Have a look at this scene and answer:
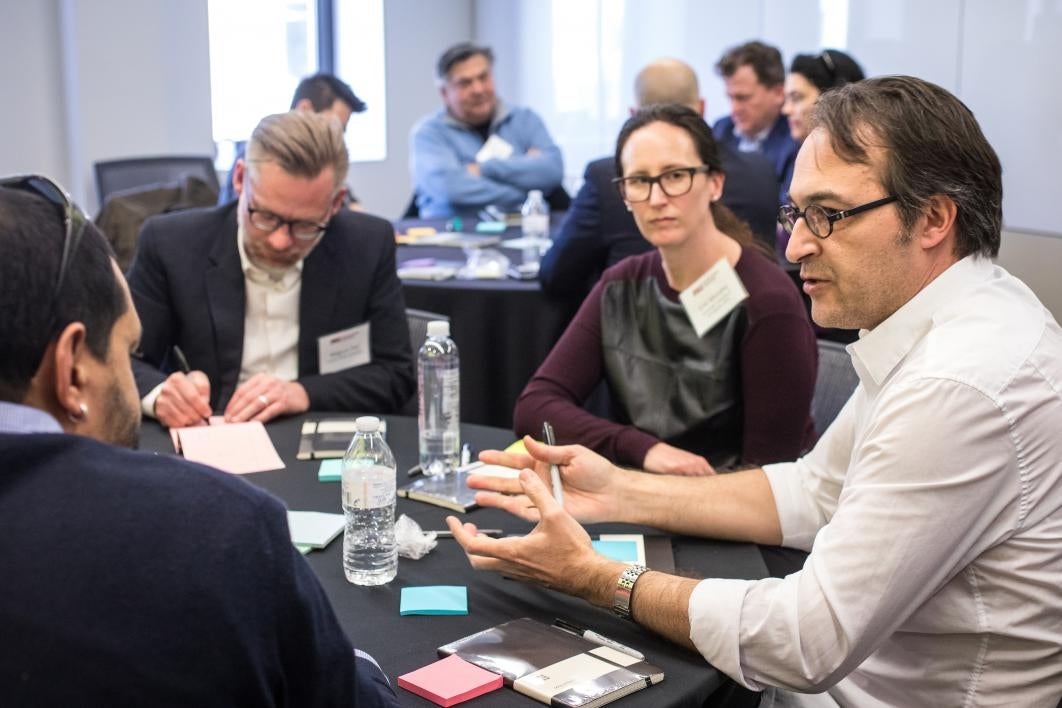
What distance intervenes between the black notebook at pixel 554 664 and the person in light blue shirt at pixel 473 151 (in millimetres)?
5046

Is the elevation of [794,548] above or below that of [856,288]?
below

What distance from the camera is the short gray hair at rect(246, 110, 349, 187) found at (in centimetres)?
278

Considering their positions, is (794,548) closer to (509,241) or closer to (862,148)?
(862,148)

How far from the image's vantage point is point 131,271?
9.59 ft

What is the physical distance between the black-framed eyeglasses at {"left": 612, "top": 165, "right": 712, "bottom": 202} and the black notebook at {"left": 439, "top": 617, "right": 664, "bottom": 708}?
1.38 m

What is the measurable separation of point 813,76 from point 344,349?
368 cm

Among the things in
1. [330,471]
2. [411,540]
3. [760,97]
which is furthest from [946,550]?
[760,97]

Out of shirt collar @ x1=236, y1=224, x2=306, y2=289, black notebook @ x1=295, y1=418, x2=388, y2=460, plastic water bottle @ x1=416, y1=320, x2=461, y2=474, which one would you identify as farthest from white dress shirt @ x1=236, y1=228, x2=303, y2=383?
plastic water bottle @ x1=416, y1=320, x2=461, y2=474

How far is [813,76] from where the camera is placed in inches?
227

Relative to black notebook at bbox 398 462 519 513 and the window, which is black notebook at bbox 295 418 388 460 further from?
the window

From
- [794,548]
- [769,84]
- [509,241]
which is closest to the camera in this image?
[794,548]

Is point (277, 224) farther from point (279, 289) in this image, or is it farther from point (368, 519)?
point (368, 519)

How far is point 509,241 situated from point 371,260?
2.51 metres

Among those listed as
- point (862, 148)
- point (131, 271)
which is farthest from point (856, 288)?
point (131, 271)
